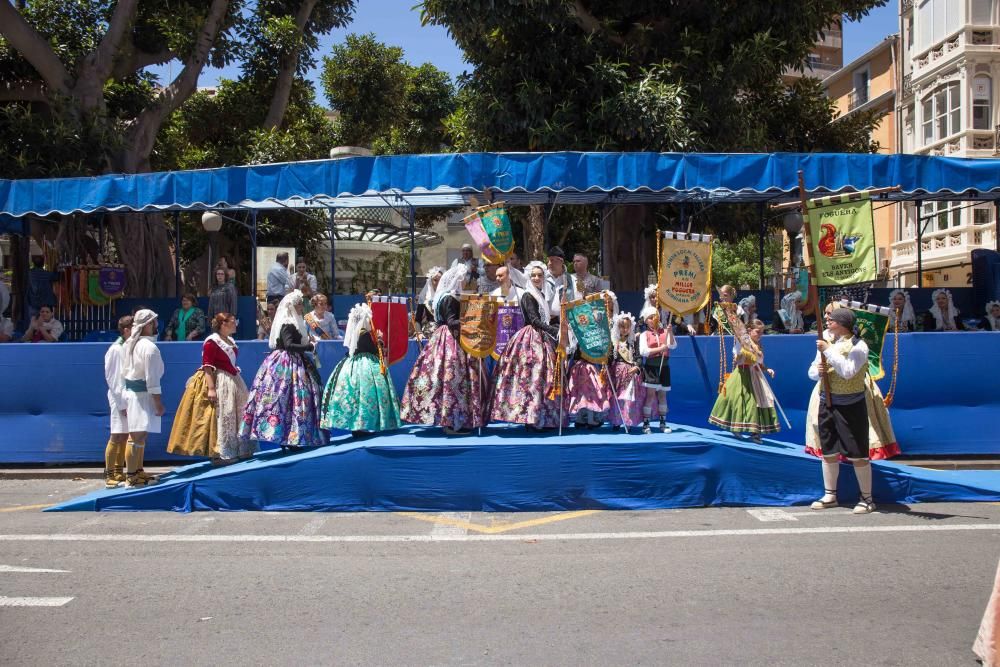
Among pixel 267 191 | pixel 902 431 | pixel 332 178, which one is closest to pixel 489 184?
pixel 332 178

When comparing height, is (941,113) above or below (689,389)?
above

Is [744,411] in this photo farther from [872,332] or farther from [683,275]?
[683,275]

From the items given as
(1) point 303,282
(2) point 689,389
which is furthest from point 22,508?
(2) point 689,389

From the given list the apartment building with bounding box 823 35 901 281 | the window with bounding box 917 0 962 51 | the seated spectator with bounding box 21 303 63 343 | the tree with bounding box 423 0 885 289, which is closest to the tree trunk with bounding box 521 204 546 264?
the tree with bounding box 423 0 885 289

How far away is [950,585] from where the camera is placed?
5.75m

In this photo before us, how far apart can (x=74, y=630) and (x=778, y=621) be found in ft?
12.3

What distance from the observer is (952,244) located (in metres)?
34.1

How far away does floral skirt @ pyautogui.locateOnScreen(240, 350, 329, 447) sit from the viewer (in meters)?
9.17

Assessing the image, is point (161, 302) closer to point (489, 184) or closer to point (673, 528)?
point (489, 184)

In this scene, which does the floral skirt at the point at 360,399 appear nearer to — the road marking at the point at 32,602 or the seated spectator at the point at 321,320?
the seated spectator at the point at 321,320

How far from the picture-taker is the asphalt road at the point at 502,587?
4734 mm

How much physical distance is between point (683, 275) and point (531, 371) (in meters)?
2.57

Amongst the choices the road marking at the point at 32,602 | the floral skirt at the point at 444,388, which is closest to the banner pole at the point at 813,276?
the floral skirt at the point at 444,388

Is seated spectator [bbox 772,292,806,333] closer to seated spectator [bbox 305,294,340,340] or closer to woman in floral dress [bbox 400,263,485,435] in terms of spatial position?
seated spectator [bbox 305,294,340,340]
